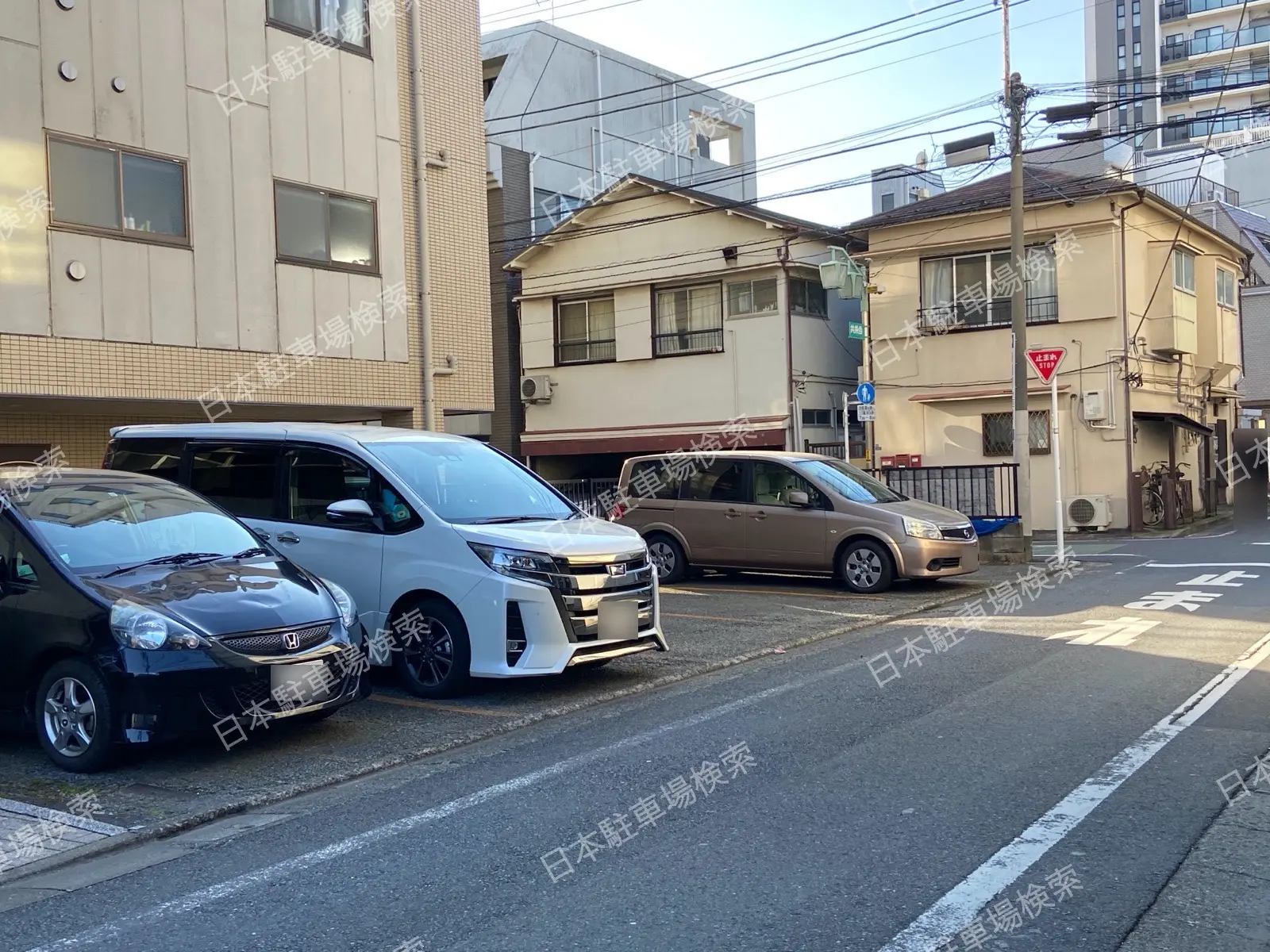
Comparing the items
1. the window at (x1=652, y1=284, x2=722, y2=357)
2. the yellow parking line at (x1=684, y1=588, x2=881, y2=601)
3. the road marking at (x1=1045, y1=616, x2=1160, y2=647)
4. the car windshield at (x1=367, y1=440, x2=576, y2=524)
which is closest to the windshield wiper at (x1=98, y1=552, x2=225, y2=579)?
the car windshield at (x1=367, y1=440, x2=576, y2=524)

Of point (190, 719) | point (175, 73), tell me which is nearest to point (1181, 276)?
point (175, 73)

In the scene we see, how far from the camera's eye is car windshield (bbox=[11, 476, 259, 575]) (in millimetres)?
7059

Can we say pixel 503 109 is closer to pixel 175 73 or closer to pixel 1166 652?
pixel 175 73

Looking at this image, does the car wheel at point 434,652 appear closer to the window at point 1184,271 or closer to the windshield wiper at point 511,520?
the windshield wiper at point 511,520

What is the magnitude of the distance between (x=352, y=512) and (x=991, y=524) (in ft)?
39.6

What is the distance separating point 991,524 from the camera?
17.8 m

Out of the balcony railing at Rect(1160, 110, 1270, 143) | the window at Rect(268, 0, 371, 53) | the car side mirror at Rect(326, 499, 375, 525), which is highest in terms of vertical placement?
the balcony railing at Rect(1160, 110, 1270, 143)

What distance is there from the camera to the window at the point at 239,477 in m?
9.46

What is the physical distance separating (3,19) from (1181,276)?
23.8m

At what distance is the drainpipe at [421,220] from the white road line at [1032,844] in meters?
10.8

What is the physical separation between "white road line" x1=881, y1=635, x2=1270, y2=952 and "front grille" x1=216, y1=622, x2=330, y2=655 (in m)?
4.05

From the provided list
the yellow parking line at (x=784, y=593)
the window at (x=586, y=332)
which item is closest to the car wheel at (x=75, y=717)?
the yellow parking line at (x=784, y=593)

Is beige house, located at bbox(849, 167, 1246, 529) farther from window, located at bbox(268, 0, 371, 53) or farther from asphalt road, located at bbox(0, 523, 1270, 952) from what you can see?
asphalt road, located at bbox(0, 523, 1270, 952)

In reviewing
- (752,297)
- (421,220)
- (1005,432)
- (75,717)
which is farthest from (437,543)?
(752,297)
